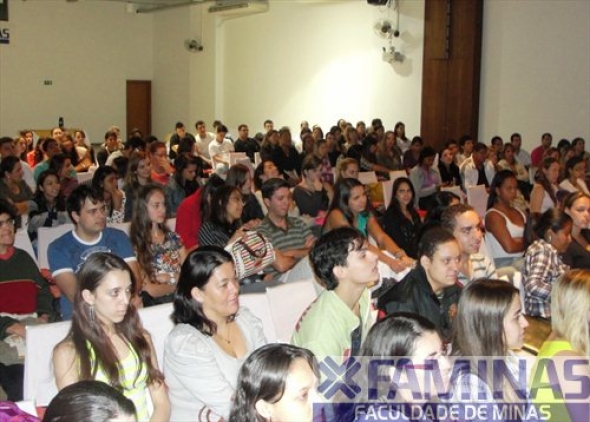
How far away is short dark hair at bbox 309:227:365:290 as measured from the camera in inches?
128

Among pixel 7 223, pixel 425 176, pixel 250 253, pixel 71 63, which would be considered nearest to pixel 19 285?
pixel 7 223

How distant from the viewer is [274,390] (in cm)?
207

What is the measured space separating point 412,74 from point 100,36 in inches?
372

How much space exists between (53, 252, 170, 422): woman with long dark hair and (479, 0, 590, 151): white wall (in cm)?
1032

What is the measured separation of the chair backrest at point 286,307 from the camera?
3770mm

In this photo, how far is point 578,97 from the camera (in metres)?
12.0

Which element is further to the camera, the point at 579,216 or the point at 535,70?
the point at 535,70

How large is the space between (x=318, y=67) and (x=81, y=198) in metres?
12.0

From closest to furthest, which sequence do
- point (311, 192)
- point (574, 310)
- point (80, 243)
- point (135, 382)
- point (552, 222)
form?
point (135, 382) → point (574, 310) → point (80, 243) → point (552, 222) → point (311, 192)

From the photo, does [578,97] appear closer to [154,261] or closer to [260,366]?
[154,261]

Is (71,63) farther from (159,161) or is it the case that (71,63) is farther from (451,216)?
(451,216)

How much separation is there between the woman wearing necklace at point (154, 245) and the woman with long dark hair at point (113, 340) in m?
1.61

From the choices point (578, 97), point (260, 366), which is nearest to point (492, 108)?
point (578, 97)

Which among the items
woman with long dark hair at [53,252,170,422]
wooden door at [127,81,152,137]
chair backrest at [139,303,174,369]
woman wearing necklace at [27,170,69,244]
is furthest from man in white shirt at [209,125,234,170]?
woman with long dark hair at [53,252,170,422]
